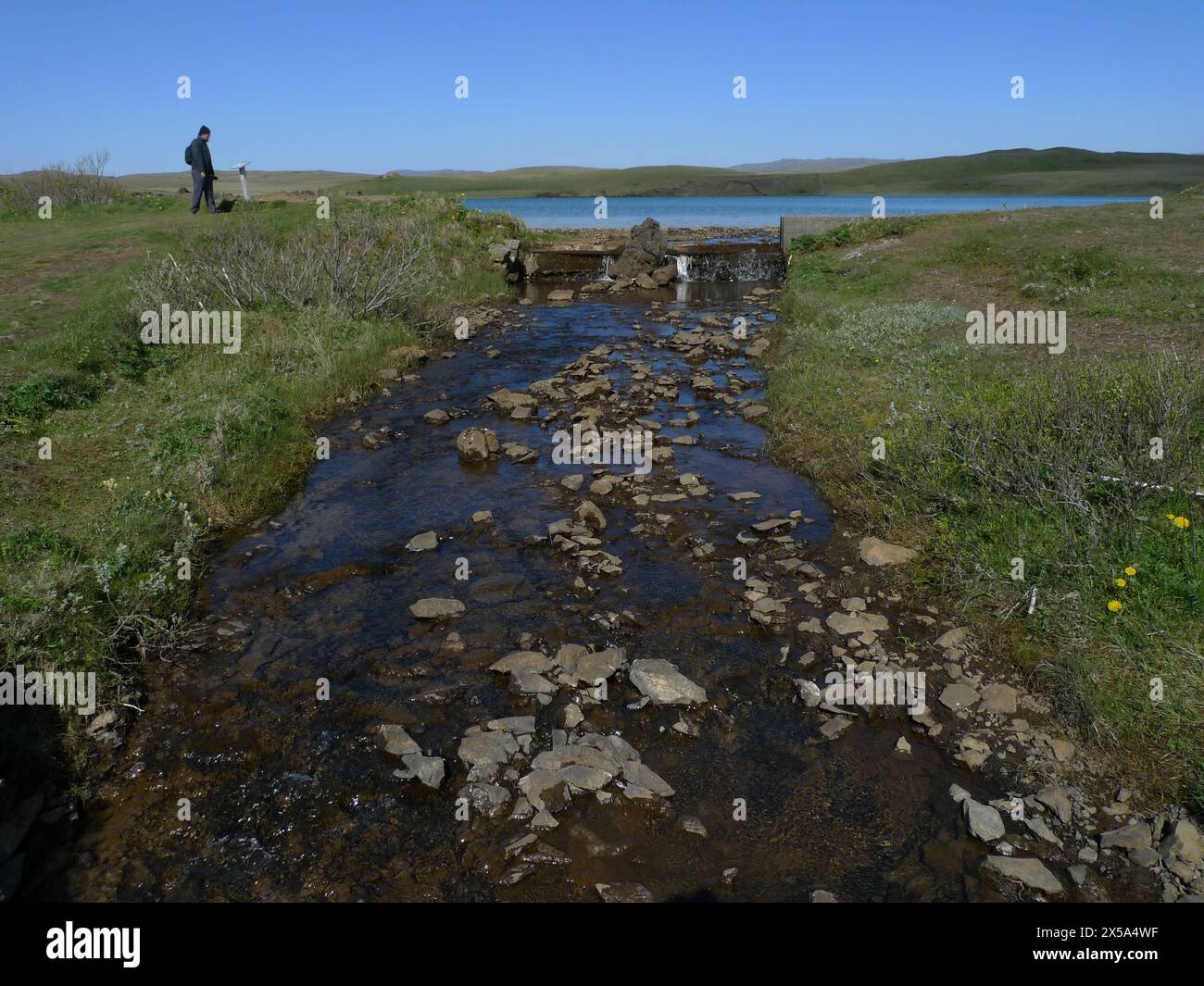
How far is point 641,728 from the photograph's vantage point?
602 centimetres

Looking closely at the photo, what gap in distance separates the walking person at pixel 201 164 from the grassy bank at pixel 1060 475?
1862cm

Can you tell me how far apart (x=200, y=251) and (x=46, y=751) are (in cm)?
1492

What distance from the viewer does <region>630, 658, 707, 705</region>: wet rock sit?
629cm

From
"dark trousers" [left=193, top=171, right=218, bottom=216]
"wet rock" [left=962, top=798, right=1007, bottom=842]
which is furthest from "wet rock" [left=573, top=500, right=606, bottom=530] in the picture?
"dark trousers" [left=193, top=171, right=218, bottom=216]

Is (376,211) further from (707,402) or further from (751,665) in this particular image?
(751,665)

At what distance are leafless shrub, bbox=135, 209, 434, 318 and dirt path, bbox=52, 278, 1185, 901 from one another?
347 inches

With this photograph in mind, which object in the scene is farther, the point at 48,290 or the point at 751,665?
the point at 48,290

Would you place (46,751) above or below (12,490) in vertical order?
below

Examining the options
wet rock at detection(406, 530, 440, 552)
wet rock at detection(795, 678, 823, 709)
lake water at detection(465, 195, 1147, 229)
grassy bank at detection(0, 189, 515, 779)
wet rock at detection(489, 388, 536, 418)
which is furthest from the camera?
lake water at detection(465, 195, 1147, 229)

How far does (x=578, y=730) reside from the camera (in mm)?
5988

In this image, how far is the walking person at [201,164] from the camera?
21917mm

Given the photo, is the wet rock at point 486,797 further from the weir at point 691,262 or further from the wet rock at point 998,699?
the weir at point 691,262

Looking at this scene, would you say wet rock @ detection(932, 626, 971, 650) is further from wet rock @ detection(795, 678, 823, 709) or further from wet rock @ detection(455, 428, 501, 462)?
wet rock @ detection(455, 428, 501, 462)

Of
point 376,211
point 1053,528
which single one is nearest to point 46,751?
point 1053,528
